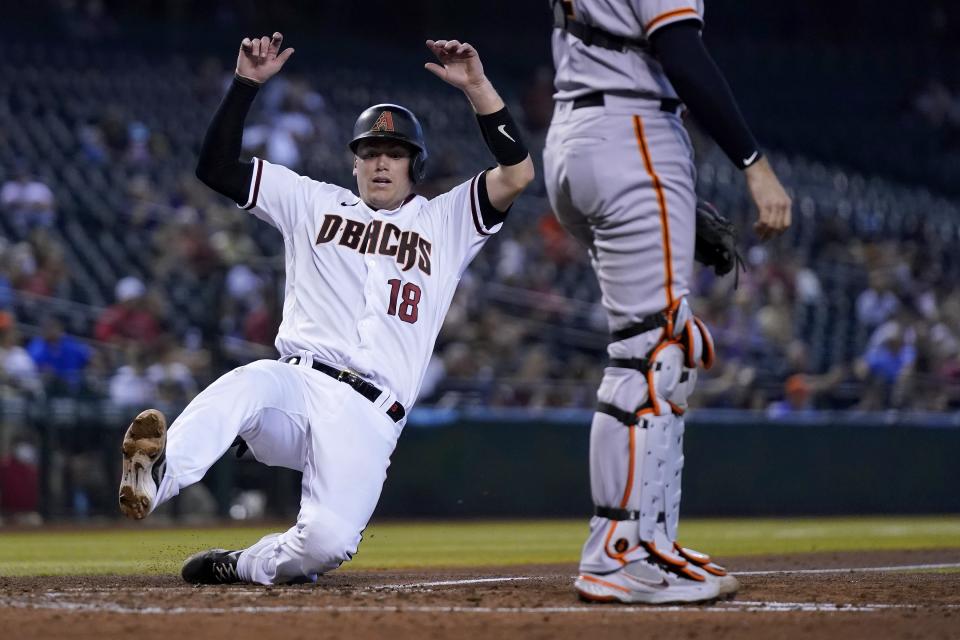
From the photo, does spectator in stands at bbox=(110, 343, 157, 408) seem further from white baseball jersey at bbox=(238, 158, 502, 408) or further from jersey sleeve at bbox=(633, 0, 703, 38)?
jersey sleeve at bbox=(633, 0, 703, 38)

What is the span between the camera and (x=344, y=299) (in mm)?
4805

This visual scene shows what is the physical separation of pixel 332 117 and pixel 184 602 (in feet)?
48.3

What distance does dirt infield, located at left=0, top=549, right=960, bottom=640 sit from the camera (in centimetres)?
336

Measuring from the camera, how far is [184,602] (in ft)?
12.8

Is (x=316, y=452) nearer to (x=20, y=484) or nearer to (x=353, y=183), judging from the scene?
(x=20, y=484)

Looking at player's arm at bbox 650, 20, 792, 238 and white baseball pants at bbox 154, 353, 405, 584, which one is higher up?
player's arm at bbox 650, 20, 792, 238

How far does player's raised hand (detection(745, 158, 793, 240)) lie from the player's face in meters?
1.54

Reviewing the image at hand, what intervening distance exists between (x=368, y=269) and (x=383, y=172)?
0.38 metres

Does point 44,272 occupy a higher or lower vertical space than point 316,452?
higher

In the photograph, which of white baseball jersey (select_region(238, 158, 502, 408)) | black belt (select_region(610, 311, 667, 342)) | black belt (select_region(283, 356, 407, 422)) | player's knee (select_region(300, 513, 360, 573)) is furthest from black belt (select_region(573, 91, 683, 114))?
player's knee (select_region(300, 513, 360, 573))

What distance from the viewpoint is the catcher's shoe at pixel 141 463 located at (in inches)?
154

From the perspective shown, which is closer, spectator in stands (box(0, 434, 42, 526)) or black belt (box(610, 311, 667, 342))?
black belt (box(610, 311, 667, 342))

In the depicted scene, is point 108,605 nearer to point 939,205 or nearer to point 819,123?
point 939,205

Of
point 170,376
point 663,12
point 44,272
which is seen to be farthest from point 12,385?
point 663,12
